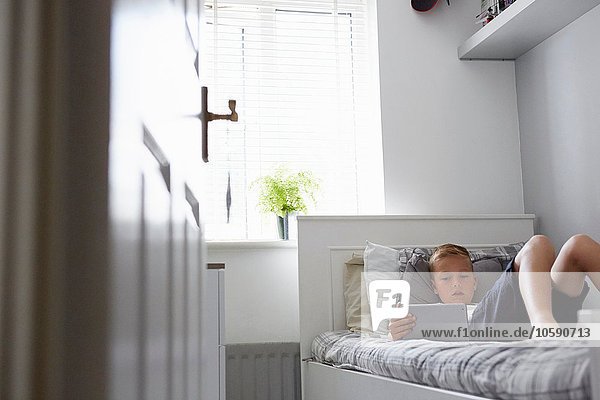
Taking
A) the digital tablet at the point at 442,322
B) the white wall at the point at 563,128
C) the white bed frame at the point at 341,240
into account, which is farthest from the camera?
the white bed frame at the point at 341,240

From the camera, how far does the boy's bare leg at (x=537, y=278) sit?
67.9 inches

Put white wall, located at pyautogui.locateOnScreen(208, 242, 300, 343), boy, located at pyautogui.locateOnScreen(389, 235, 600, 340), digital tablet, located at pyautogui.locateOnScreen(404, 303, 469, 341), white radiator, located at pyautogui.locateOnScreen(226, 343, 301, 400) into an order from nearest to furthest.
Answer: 1. boy, located at pyautogui.locateOnScreen(389, 235, 600, 340)
2. digital tablet, located at pyautogui.locateOnScreen(404, 303, 469, 341)
3. white radiator, located at pyautogui.locateOnScreen(226, 343, 301, 400)
4. white wall, located at pyautogui.locateOnScreen(208, 242, 300, 343)

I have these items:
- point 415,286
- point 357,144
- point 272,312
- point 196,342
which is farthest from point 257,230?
point 196,342

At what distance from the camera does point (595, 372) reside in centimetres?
108

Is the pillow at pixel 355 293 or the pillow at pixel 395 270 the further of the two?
the pillow at pixel 355 293

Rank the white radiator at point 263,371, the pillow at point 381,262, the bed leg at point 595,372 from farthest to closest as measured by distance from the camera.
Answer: the white radiator at point 263,371, the pillow at point 381,262, the bed leg at point 595,372

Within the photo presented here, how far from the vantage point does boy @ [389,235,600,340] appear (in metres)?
1.84

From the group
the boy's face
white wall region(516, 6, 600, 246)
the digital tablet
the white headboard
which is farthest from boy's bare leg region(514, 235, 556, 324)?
the white headboard

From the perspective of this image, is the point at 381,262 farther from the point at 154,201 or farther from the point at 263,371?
the point at 154,201

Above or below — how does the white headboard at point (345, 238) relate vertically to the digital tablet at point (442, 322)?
above

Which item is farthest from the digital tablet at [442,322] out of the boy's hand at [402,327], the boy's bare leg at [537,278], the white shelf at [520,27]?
the white shelf at [520,27]

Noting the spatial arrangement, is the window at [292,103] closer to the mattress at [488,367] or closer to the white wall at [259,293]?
the white wall at [259,293]

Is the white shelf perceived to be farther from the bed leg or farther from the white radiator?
the bed leg

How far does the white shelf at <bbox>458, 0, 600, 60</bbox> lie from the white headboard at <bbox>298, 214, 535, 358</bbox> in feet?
2.71
